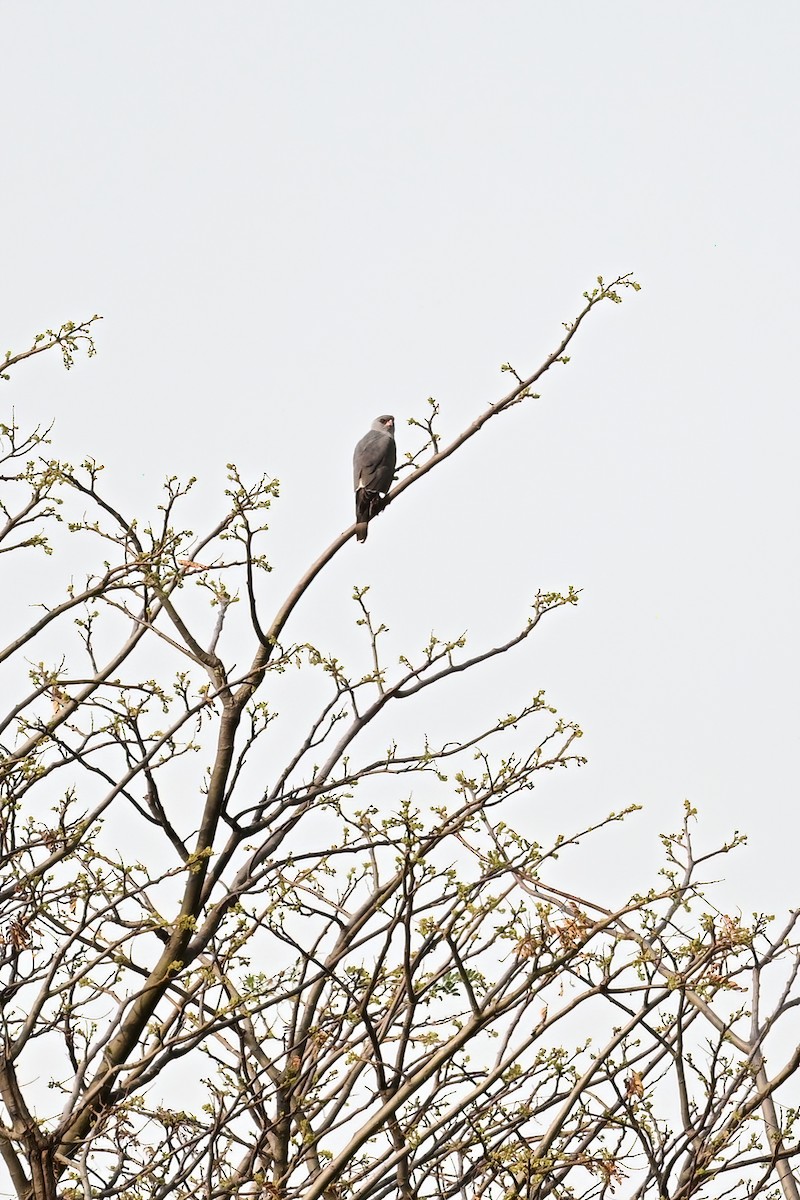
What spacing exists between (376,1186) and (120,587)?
3420 millimetres

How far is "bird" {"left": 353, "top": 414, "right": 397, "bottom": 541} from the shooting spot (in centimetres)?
1039

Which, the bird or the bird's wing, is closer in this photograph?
the bird

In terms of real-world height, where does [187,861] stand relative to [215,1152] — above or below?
above

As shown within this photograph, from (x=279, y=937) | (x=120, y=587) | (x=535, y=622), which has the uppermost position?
(x=120, y=587)

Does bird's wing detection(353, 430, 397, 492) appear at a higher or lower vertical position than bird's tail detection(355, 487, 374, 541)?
higher

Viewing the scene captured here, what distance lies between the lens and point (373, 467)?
11.2 m

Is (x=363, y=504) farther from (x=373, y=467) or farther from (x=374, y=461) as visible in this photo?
(x=374, y=461)

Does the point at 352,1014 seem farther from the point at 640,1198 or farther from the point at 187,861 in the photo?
the point at 640,1198

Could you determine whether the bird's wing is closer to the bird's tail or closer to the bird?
the bird

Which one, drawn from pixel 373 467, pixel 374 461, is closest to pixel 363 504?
pixel 373 467

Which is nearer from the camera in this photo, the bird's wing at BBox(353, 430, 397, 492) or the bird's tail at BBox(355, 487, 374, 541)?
the bird's tail at BBox(355, 487, 374, 541)

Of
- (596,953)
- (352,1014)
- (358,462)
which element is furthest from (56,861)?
(358,462)

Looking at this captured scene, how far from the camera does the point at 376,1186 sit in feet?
21.0

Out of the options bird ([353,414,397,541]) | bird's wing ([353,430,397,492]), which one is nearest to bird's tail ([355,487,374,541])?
bird ([353,414,397,541])
